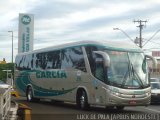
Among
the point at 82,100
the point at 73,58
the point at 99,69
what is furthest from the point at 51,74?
the point at 99,69

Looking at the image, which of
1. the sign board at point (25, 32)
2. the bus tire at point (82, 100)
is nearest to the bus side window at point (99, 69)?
the bus tire at point (82, 100)

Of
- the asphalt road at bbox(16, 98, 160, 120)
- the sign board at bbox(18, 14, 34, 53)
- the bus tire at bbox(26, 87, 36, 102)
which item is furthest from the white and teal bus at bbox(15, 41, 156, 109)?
the sign board at bbox(18, 14, 34, 53)

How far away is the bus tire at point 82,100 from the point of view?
2094 centimetres

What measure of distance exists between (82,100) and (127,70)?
2.83 m

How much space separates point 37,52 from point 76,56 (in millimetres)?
6141

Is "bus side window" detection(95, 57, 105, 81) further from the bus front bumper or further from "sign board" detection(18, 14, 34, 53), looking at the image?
"sign board" detection(18, 14, 34, 53)

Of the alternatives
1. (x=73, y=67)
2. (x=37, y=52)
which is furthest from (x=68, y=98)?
(x=37, y=52)

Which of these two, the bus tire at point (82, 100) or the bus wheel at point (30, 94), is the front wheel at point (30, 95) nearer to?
the bus wheel at point (30, 94)

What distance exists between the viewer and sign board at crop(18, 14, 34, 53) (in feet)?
181

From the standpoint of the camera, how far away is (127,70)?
64.9 ft

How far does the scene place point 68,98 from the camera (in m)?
22.9

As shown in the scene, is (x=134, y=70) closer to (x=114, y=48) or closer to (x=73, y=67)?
(x=114, y=48)

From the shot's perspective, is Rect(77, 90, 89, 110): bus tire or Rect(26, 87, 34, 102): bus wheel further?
Rect(26, 87, 34, 102): bus wheel

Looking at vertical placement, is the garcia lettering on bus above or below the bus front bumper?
above
